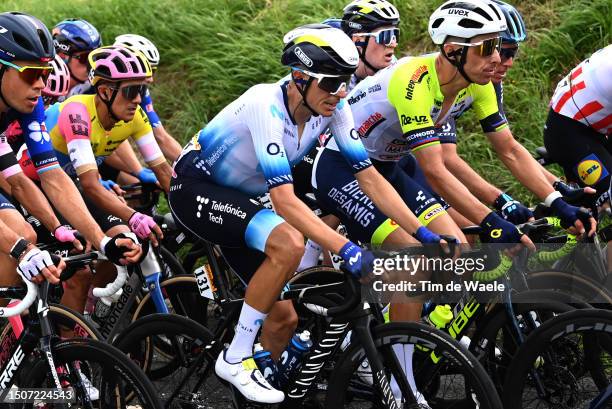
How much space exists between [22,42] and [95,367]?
5.36ft

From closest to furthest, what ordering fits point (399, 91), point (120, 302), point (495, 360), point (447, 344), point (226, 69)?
point (447, 344)
point (495, 360)
point (399, 91)
point (120, 302)
point (226, 69)

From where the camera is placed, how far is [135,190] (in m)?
7.79

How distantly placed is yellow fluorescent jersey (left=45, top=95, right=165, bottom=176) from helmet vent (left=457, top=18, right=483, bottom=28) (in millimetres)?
2390

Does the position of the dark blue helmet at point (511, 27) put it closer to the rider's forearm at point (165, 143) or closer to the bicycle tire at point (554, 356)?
the bicycle tire at point (554, 356)

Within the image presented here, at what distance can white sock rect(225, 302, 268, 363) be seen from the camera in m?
5.29

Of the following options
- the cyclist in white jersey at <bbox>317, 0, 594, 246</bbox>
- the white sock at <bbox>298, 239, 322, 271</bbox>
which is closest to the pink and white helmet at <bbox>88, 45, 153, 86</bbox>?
the cyclist in white jersey at <bbox>317, 0, 594, 246</bbox>

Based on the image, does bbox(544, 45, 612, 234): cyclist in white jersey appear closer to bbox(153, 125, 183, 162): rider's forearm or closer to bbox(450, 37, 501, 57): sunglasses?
bbox(450, 37, 501, 57): sunglasses

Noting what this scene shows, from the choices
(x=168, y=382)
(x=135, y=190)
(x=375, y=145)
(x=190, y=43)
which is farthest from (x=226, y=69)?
(x=168, y=382)

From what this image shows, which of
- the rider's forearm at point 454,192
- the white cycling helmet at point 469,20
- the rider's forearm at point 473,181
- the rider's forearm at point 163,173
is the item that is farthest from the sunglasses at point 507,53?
the rider's forearm at point 163,173

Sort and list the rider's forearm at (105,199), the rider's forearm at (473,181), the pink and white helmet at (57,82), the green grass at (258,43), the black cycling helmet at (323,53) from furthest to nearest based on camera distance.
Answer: the green grass at (258,43), the pink and white helmet at (57,82), the rider's forearm at (105,199), the rider's forearm at (473,181), the black cycling helmet at (323,53)

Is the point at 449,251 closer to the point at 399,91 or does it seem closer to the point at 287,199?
the point at 287,199

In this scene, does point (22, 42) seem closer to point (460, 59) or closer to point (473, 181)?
point (460, 59)

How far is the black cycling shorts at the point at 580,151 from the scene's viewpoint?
678 centimetres

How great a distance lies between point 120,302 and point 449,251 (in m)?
2.37
